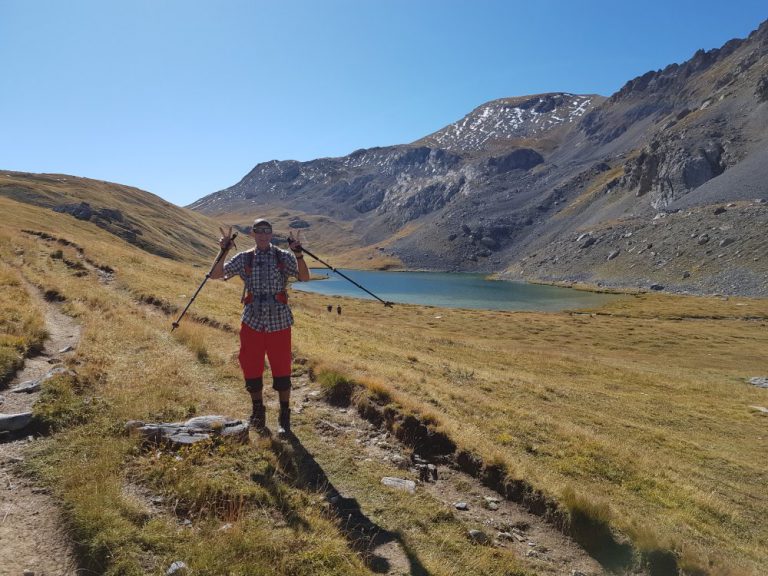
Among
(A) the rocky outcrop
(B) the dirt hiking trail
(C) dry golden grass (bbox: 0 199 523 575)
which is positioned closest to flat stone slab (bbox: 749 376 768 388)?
(C) dry golden grass (bbox: 0 199 523 575)

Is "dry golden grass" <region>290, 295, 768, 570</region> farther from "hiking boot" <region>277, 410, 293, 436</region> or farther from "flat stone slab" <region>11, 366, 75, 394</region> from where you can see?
"flat stone slab" <region>11, 366, 75, 394</region>

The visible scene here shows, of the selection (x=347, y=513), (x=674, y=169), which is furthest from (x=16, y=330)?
(x=674, y=169)

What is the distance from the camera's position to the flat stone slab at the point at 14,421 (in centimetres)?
667

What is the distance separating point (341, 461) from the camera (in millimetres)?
7918

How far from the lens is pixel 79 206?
4294 inches

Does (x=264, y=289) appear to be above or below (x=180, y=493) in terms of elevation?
above

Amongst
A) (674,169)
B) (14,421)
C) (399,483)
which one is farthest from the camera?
(674,169)

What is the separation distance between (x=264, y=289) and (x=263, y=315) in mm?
504

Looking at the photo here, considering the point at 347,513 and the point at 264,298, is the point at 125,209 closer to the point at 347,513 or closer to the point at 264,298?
the point at 264,298

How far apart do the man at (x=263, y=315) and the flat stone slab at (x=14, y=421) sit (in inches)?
134

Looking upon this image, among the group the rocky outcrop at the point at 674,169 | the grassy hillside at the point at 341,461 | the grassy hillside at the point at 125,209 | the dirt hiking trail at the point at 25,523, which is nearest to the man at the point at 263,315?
the grassy hillside at the point at 341,461

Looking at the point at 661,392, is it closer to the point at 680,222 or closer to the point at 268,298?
the point at 268,298

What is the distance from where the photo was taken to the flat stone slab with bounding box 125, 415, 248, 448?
683cm

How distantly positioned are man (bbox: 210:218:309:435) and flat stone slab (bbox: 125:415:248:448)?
0.84m
